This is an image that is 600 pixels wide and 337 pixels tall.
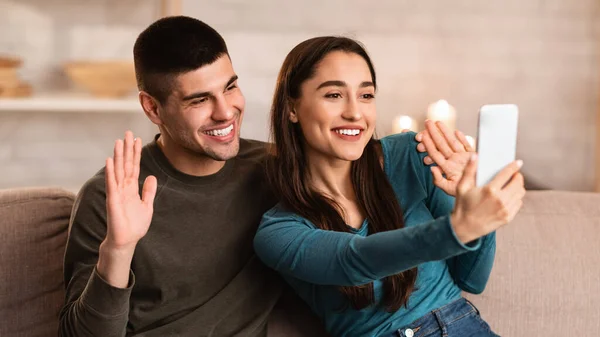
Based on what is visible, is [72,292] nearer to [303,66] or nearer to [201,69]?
[201,69]

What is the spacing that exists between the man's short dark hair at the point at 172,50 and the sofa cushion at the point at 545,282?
0.80 metres

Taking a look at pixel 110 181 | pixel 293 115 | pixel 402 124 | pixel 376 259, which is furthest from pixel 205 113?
pixel 402 124

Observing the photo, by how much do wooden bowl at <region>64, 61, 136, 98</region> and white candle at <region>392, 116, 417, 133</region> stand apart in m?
1.05

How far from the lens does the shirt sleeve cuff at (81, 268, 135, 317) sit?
147 centimetres

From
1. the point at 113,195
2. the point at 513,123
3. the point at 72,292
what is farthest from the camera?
the point at 72,292

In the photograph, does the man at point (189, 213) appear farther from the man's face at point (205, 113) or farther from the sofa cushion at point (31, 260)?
the sofa cushion at point (31, 260)

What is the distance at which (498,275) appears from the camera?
5.94 feet

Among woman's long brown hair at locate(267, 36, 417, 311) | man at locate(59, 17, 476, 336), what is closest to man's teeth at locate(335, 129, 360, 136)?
woman's long brown hair at locate(267, 36, 417, 311)

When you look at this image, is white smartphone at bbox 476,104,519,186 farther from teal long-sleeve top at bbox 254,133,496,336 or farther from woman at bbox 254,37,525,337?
woman at bbox 254,37,525,337

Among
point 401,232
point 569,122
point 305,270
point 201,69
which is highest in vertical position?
point 201,69

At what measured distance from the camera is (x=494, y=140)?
123cm

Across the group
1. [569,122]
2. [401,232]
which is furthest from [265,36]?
[401,232]

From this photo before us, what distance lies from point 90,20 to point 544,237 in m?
2.20

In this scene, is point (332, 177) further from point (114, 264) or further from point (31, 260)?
point (31, 260)
